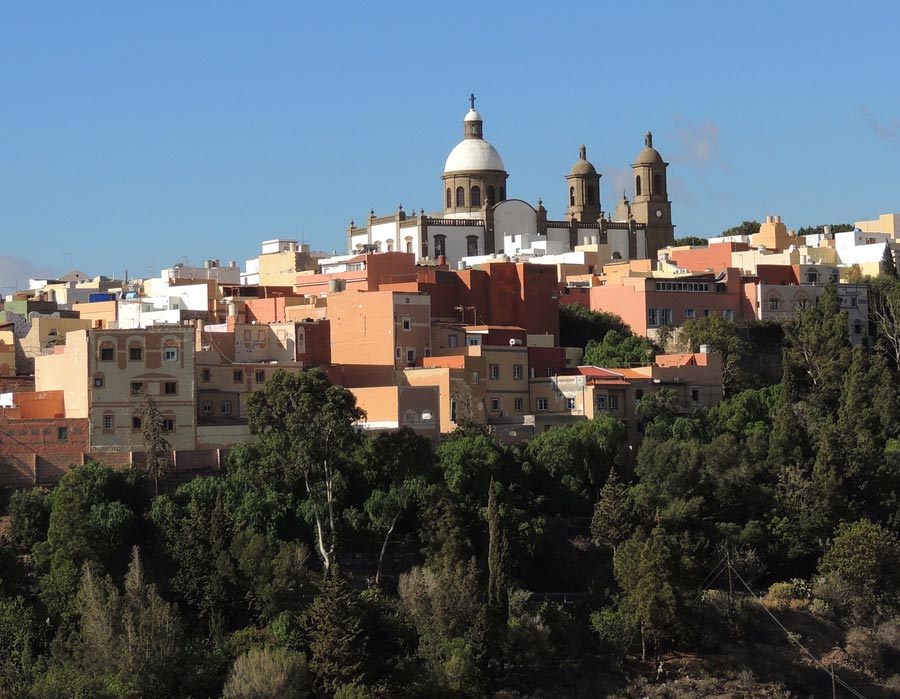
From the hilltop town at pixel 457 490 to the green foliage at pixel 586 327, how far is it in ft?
0.26

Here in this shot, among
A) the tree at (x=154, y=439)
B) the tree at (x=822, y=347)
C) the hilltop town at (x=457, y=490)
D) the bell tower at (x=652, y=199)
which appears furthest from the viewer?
the bell tower at (x=652, y=199)

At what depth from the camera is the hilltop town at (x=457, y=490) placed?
128 feet

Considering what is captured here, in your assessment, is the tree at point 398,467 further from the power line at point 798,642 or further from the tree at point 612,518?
the power line at point 798,642

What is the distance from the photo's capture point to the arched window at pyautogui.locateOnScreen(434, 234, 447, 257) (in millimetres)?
67312

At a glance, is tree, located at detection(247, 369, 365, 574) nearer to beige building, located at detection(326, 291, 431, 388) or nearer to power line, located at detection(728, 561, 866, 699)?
beige building, located at detection(326, 291, 431, 388)

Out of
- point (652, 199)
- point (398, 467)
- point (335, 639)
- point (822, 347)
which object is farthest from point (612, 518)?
point (652, 199)

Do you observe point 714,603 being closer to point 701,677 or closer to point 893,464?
point 701,677

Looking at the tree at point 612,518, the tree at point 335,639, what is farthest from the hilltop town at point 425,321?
the tree at point 335,639

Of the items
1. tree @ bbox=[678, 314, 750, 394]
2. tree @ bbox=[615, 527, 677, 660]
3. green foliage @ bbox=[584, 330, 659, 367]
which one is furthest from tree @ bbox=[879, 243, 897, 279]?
tree @ bbox=[615, 527, 677, 660]

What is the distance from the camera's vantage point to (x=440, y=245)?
67.6 m

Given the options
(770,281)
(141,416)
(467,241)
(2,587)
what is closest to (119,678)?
(2,587)

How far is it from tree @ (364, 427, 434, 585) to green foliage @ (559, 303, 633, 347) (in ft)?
43.2

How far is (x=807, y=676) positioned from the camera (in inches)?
1644

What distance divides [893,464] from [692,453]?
5.10 m
